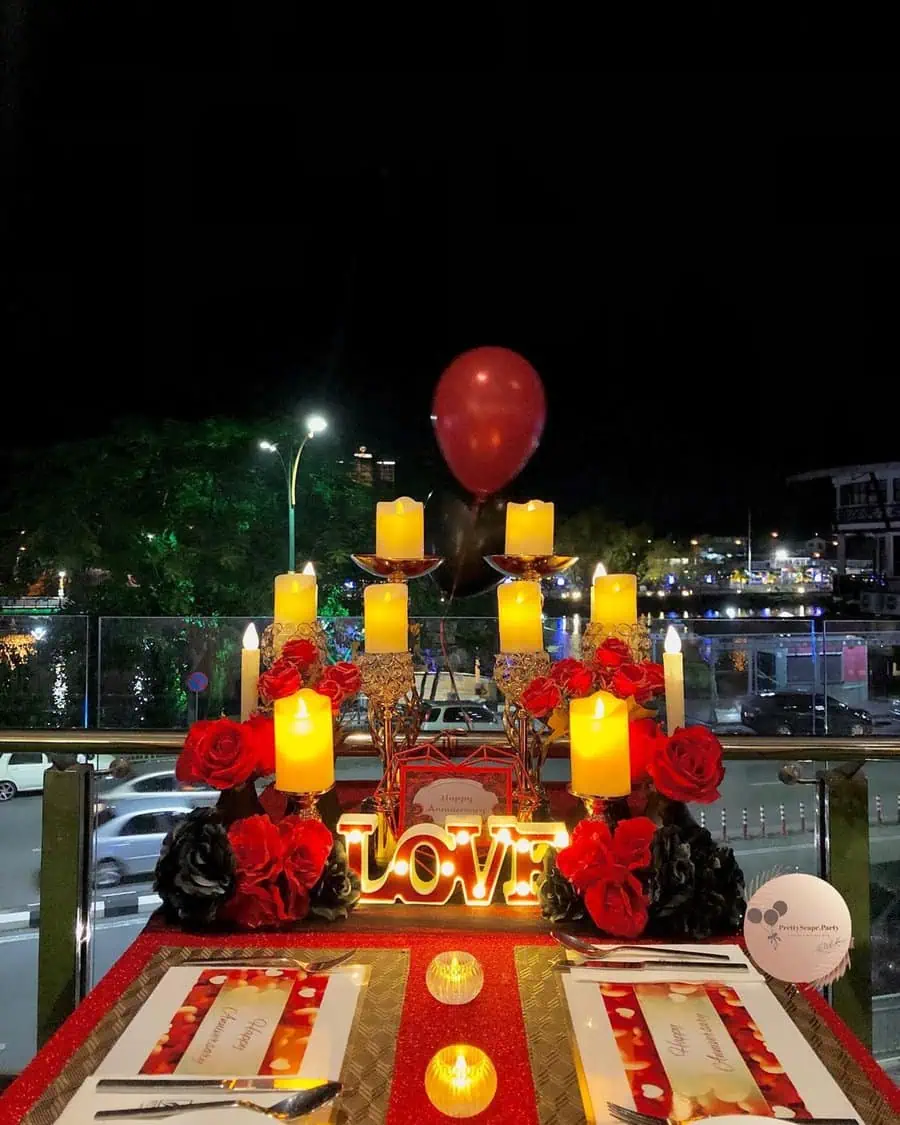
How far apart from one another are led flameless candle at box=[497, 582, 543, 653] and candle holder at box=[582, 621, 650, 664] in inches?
5.0

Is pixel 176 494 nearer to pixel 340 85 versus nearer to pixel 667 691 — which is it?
pixel 340 85

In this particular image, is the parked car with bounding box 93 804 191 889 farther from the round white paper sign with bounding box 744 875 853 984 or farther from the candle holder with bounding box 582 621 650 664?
the round white paper sign with bounding box 744 875 853 984

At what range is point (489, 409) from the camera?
3.11m

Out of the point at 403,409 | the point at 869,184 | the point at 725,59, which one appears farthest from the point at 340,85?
the point at 403,409

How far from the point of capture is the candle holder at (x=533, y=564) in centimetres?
156

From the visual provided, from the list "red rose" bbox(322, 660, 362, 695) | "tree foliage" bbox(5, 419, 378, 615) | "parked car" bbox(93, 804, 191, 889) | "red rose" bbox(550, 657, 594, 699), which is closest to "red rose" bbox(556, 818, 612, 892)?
"red rose" bbox(550, 657, 594, 699)

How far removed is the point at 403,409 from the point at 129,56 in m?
6.69

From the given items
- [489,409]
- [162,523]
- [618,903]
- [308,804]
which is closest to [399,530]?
[308,804]

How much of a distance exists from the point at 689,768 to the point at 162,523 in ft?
28.5

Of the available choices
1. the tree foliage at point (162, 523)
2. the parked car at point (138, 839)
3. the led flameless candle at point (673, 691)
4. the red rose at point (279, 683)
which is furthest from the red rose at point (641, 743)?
the tree foliage at point (162, 523)

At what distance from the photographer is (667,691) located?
4.37 feet

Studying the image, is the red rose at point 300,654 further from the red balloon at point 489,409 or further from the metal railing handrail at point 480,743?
the red balloon at point 489,409

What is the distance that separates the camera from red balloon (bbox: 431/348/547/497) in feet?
10.2

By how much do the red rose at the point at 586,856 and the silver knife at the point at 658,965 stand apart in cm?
12
